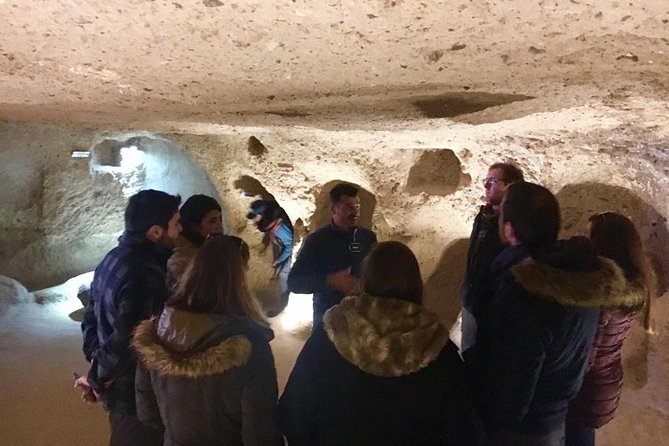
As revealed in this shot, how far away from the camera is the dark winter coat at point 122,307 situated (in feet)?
5.80

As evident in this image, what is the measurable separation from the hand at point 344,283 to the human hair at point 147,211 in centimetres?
85

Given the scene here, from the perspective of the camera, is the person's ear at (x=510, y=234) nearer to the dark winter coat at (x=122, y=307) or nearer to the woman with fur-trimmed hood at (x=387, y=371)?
the woman with fur-trimmed hood at (x=387, y=371)

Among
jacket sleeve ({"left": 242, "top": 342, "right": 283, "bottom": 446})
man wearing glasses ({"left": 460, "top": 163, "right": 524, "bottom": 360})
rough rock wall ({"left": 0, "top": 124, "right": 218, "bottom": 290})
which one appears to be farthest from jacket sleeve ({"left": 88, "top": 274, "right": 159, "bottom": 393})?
rough rock wall ({"left": 0, "top": 124, "right": 218, "bottom": 290})

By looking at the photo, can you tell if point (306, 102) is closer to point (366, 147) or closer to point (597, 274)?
point (597, 274)

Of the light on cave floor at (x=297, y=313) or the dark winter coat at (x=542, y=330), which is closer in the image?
the dark winter coat at (x=542, y=330)

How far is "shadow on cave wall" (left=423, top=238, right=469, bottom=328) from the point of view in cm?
451

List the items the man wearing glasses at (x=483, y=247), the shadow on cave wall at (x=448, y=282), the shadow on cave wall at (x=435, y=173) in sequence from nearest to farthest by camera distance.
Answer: the man wearing glasses at (x=483, y=247) → the shadow on cave wall at (x=435, y=173) → the shadow on cave wall at (x=448, y=282)

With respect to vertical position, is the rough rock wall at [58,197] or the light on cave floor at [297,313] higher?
the rough rock wall at [58,197]

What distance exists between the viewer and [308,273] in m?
2.59

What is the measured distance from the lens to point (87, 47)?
153 centimetres

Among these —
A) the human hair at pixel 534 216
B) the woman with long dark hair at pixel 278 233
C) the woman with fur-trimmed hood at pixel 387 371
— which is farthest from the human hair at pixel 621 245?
the woman with long dark hair at pixel 278 233

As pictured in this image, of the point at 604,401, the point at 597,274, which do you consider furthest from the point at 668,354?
the point at 597,274

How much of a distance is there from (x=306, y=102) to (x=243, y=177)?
11.4ft

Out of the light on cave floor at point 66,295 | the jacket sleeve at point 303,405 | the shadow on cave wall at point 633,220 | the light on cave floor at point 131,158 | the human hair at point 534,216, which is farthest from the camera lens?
the light on cave floor at point 131,158
